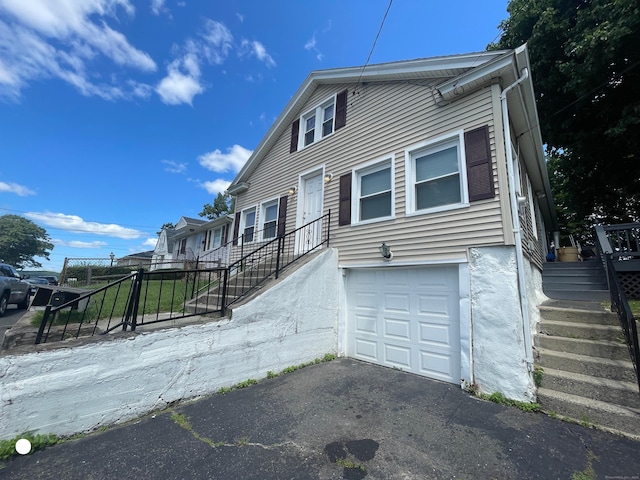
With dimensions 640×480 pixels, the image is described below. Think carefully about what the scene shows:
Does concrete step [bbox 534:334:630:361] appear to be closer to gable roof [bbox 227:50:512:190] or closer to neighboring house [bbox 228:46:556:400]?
neighboring house [bbox 228:46:556:400]

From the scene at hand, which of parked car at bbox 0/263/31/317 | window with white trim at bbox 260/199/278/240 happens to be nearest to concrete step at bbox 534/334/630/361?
window with white trim at bbox 260/199/278/240

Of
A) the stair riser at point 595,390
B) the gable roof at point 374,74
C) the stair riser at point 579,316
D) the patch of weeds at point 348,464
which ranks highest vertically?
the gable roof at point 374,74

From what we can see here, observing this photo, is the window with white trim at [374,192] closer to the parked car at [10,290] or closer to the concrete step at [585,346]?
the concrete step at [585,346]

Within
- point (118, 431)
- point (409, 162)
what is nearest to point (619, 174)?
point (409, 162)

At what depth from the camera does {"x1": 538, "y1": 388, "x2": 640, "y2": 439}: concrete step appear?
2.93 m

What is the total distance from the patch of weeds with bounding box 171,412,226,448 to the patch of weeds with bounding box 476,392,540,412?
3.59m

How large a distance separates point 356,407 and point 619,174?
1265 centimetres

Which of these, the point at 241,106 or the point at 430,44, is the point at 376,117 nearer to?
the point at 430,44

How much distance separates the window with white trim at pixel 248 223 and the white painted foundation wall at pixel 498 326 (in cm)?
715

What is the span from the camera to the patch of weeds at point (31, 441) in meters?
2.56

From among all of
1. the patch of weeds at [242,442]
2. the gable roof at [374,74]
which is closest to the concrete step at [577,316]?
the gable roof at [374,74]

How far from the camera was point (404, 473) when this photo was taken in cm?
239

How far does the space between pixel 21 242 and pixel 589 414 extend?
71.0 metres

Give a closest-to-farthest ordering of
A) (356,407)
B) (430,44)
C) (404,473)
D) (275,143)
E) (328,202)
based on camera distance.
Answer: (404,473), (356,407), (430,44), (328,202), (275,143)
